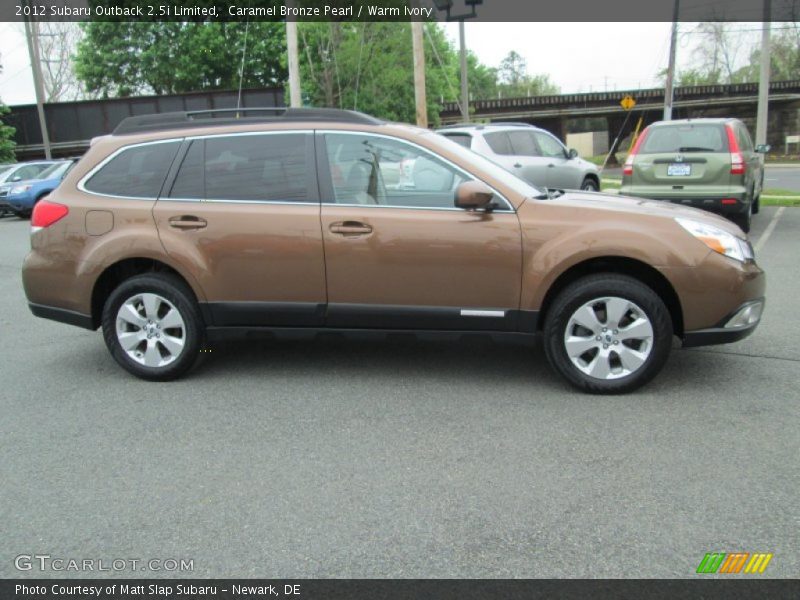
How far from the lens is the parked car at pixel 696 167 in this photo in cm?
1029

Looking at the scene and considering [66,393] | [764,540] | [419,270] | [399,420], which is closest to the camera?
[764,540]

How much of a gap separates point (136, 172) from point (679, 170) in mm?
8220

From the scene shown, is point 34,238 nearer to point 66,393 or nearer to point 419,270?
point 66,393

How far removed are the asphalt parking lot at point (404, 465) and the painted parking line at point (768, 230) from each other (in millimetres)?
5005

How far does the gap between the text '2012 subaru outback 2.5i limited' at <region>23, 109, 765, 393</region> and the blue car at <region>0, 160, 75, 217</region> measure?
55.9 ft

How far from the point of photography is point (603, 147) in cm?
8288

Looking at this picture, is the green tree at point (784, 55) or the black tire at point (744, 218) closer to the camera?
the black tire at point (744, 218)

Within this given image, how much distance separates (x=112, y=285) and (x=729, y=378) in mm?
4431

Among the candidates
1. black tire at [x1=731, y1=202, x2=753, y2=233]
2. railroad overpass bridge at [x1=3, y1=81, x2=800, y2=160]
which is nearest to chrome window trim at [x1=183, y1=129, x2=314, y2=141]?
black tire at [x1=731, y1=202, x2=753, y2=233]

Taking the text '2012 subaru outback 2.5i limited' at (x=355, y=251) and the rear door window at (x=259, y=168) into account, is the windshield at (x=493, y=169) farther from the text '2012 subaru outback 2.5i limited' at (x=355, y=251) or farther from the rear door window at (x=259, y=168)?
the rear door window at (x=259, y=168)

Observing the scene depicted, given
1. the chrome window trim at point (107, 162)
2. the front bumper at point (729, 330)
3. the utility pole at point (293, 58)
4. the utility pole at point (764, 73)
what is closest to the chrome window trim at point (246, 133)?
the chrome window trim at point (107, 162)

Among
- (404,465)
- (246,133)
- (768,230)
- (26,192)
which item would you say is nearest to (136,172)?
(246,133)

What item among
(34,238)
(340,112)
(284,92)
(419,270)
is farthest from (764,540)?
(284,92)
